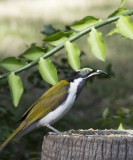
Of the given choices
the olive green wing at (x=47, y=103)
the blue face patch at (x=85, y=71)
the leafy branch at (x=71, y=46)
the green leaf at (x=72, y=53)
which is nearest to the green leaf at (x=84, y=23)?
the leafy branch at (x=71, y=46)

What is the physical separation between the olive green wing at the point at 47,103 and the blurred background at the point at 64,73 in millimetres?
418

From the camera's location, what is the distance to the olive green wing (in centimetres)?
361

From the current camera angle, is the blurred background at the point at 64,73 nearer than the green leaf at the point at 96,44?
No

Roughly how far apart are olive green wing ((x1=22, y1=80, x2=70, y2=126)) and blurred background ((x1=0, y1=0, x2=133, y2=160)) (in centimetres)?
42

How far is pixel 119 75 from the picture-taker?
394 inches

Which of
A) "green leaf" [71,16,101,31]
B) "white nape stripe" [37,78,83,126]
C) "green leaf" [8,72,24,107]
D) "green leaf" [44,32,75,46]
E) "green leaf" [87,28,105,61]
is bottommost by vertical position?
"white nape stripe" [37,78,83,126]

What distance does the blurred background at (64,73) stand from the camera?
518 cm

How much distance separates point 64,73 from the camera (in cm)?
520

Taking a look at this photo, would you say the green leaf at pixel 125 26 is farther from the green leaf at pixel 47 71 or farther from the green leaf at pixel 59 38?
the green leaf at pixel 47 71

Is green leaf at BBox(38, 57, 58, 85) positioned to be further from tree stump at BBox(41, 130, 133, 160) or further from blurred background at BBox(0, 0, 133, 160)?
blurred background at BBox(0, 0, 133, 160)

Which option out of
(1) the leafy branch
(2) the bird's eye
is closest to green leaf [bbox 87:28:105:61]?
(1) the leafy branch

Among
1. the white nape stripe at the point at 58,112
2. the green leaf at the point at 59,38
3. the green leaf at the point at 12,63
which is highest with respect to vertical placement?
the green leaf at the point at 59,38

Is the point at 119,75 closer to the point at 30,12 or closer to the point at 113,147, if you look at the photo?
the point at 30,12

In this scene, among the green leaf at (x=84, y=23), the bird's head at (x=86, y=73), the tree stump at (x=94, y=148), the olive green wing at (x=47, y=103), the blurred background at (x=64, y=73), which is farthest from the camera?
the blurred background at (x=64, y=73)
